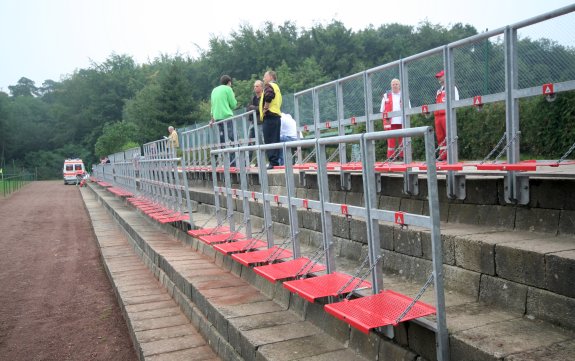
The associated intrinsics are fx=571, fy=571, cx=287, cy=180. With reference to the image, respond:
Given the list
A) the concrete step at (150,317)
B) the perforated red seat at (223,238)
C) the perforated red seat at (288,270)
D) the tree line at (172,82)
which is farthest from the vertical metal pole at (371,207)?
the tree line at (172,82)

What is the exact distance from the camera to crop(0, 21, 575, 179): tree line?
176ft

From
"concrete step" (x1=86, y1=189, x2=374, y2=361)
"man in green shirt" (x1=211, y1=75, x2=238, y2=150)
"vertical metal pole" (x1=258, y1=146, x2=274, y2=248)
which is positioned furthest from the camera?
"man in green shirt" (x1=211, y1=75, x2=238, y2=150)

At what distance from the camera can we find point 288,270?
4.42 metres

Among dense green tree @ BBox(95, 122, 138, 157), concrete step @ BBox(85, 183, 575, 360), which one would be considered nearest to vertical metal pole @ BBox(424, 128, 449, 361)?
concrete step @ BBox(85, 183, 575, 360)

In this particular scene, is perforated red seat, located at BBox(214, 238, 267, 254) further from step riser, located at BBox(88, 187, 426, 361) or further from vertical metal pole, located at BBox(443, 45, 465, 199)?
vertical metal pole, located at BBox(443, 45, 465, 199)

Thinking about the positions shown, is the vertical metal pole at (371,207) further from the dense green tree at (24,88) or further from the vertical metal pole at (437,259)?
the dense green tree at (24,88)

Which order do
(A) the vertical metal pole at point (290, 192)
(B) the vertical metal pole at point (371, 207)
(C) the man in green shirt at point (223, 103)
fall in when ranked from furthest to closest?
(C) the man in green shirt at point (223, 103) < (A) the vertical metal pole at point (290, 192) < (B) the vertical metal pole at point (371, 207)

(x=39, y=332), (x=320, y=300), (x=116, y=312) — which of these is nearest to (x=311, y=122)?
(x=116, y=312)

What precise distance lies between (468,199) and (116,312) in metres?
4.99

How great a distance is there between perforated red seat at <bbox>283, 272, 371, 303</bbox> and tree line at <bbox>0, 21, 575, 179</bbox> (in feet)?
113

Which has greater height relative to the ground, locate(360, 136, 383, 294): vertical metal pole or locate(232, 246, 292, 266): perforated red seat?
locate(360, 136, 383, 294): vertical metal pole

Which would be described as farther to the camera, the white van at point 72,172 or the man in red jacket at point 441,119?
the white van at point 72,172

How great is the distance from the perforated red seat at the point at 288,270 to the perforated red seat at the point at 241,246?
1.02 metres

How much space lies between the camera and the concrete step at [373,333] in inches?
108
